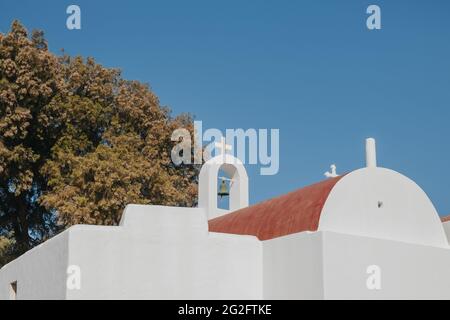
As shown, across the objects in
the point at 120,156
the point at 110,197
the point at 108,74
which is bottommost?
the point at 110,197

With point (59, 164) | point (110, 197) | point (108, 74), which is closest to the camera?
point (110, 197)

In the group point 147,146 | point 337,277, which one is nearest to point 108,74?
point 147,146

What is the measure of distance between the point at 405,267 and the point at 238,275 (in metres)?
2.81

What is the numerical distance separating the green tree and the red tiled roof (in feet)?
22.4

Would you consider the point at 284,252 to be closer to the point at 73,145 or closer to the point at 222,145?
the point at 222,145

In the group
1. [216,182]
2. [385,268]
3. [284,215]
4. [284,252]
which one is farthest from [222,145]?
[385,268]

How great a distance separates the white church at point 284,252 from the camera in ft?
37.4

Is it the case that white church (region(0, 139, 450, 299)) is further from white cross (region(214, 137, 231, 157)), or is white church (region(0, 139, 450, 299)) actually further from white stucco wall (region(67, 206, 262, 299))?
white cross (region(214, 137, 231, 157))

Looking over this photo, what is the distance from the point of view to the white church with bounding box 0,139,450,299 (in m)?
11.4

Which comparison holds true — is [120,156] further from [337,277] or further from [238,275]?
[337,277]

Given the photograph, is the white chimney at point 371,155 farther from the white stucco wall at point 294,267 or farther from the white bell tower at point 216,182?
the white bell tower at point 216,182

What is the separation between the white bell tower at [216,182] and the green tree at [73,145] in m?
4.31

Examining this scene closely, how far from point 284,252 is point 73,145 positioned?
515 inches
